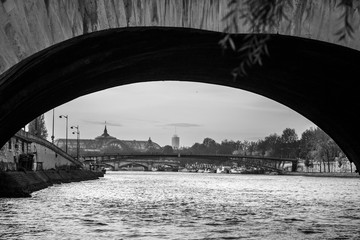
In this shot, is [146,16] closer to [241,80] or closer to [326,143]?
[241,80]

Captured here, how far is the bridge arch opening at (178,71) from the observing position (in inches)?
415

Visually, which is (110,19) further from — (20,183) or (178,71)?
(20,183)

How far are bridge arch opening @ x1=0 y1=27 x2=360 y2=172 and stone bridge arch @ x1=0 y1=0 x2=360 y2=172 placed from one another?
3cm

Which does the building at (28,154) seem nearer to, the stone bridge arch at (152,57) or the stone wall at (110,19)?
the stone bridge arch at (152,57)

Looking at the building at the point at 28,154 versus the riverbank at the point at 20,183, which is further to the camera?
the building at the point at 28,154

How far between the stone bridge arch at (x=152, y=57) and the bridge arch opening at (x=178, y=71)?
0.03m

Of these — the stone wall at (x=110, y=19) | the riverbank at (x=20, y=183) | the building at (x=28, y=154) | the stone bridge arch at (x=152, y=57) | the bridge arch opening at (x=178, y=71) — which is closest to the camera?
the stone wall at (x=110, y=19)

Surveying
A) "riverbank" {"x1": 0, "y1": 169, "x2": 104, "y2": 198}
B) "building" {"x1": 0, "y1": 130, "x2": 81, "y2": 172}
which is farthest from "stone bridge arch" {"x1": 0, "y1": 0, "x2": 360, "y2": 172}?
"building" {"x1": 0, "y1": 130, "x2": 81, "y2": 172}

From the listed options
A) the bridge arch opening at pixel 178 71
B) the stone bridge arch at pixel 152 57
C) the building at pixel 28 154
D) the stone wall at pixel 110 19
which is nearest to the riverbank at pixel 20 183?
the building at pixel 28 154

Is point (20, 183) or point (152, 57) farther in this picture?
point (20, 183)

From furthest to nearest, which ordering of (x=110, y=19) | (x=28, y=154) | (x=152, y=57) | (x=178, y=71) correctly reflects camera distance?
(x=28, y=154), (x=178, y=71), (x=152, y=57), (x=110, y=19)

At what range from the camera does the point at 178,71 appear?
51.2 feet

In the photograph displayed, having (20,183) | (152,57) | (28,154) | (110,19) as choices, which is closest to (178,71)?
(152,57)

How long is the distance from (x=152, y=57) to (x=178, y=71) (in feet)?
8.83
